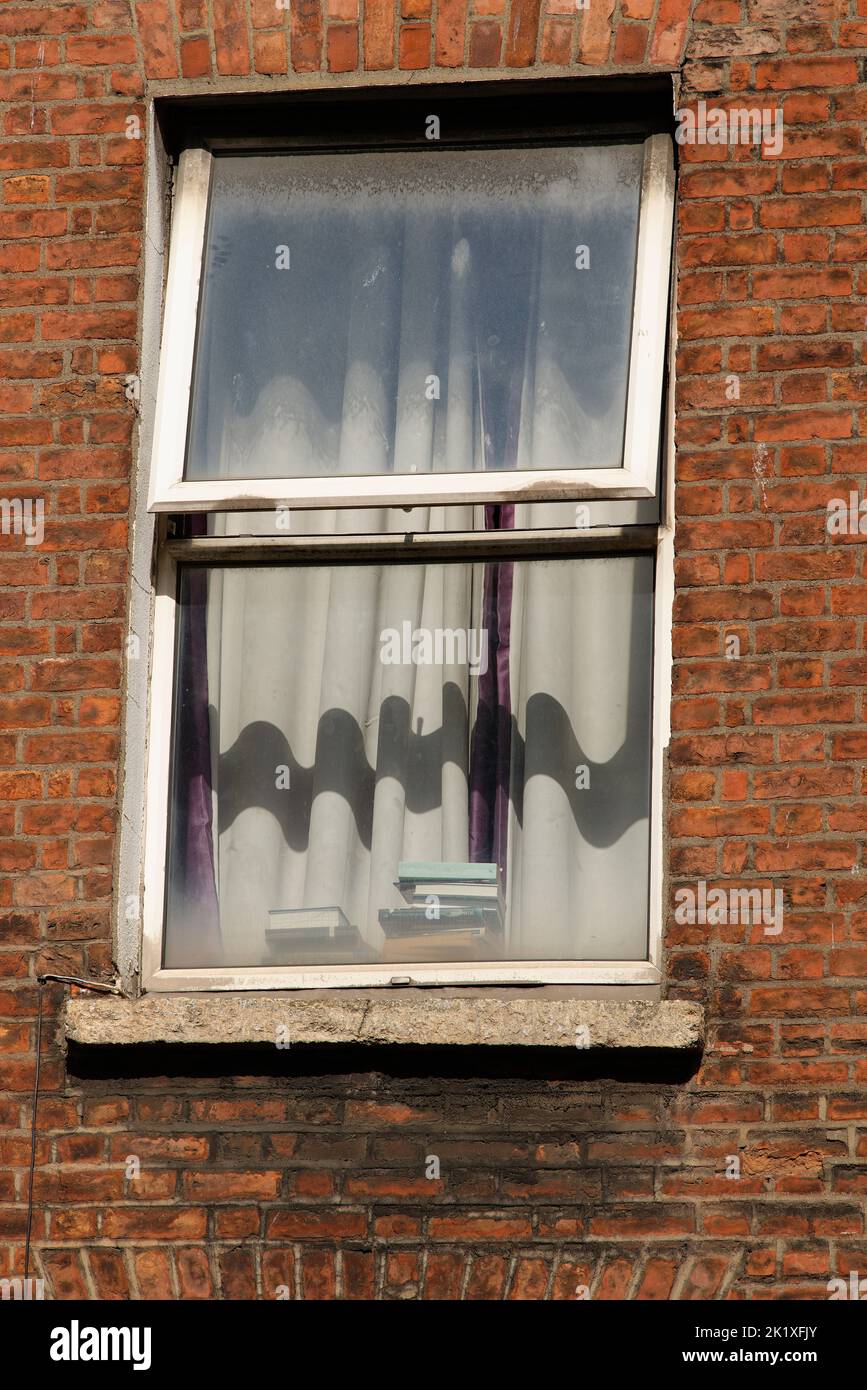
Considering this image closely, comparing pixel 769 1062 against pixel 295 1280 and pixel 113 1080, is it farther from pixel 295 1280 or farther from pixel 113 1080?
pixel 113 1080

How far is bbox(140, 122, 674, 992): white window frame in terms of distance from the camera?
4.64 metres

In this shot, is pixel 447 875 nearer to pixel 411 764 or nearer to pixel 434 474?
pixel 411 764

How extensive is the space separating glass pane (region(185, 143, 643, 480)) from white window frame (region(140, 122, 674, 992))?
0.27ft

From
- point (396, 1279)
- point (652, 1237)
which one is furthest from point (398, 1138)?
point (652, 1237)

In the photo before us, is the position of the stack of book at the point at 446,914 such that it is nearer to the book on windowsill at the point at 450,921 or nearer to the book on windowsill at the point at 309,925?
the book on windowsill at the point at 450,921

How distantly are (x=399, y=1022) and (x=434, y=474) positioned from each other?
1.46m

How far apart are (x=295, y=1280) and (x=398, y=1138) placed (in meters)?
0.41

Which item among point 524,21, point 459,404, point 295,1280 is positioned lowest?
point 295,1280

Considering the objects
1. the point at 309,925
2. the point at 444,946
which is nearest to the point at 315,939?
the point at 309,925

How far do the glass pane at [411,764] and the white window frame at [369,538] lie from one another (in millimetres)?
51

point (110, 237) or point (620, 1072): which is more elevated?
point (110, 237)

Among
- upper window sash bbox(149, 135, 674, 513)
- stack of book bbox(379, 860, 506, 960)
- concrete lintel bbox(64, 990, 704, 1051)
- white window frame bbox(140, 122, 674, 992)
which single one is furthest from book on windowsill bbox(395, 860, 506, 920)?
upper window sash bbox(149, 135, 674, 513)

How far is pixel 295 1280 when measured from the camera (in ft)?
14.4

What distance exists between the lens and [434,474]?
16.1 feet
